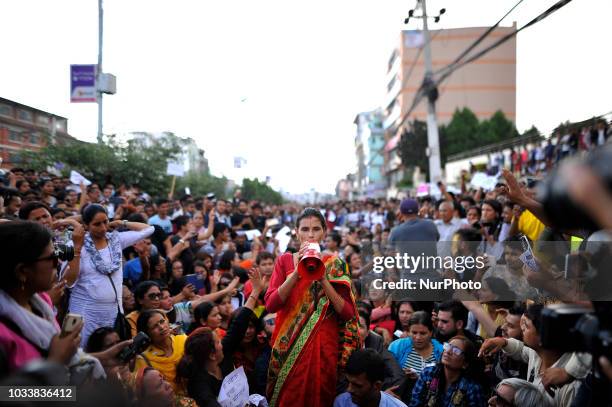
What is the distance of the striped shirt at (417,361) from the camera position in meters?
4.53

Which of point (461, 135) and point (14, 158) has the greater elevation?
point (461, 135)

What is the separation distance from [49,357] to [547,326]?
173 centimetres

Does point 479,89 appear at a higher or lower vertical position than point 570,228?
higher

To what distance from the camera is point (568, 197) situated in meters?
1.45

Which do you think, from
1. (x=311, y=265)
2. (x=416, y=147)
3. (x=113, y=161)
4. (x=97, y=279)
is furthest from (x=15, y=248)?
(x=416, y=147)

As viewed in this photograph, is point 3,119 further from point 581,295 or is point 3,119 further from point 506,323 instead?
point 581,295

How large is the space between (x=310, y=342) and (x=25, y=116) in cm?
1064

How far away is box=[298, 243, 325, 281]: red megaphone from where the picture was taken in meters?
3.33

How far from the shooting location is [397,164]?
6494 centimetres

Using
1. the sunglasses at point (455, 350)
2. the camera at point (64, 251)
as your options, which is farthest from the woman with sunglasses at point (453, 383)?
the camera at point (64, 251)

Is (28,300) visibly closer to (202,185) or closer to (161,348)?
(161,348)

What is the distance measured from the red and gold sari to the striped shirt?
3.66ft

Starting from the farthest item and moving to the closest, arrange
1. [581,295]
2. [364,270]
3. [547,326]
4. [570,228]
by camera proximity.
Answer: [364,270] < [581,295] < [547,326] < [570,228]

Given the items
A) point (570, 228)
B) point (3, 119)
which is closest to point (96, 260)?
point (570, 228)
